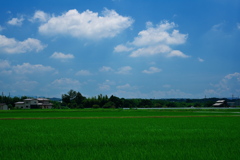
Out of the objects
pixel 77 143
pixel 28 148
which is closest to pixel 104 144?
pixel 77 143

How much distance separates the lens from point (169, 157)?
9695 mm

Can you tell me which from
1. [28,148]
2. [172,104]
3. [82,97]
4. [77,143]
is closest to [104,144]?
[77,143]

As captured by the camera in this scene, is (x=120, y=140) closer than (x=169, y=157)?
No

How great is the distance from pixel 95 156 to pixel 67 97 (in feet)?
Answer: 398

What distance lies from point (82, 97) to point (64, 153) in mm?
118039

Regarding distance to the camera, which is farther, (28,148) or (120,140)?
(120,140)

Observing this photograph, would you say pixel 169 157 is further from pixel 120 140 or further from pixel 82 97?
pixel 82 97

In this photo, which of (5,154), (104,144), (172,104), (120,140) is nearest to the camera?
(5,154)

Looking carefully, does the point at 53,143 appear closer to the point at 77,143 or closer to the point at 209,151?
the point at 77,143

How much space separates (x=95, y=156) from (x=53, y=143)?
4223 mm

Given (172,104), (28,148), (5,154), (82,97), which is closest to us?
(5,154)

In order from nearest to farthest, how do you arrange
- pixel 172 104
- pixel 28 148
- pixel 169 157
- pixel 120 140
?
pixel 169 157 → pixel 28 148 → pixel 120 140 → pixel 172 104

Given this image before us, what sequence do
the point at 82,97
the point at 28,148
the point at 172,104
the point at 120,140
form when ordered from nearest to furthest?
the point at 28,148
the point at 120,140
the point at 172,104
the point at 82,97

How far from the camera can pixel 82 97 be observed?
127500 mm
